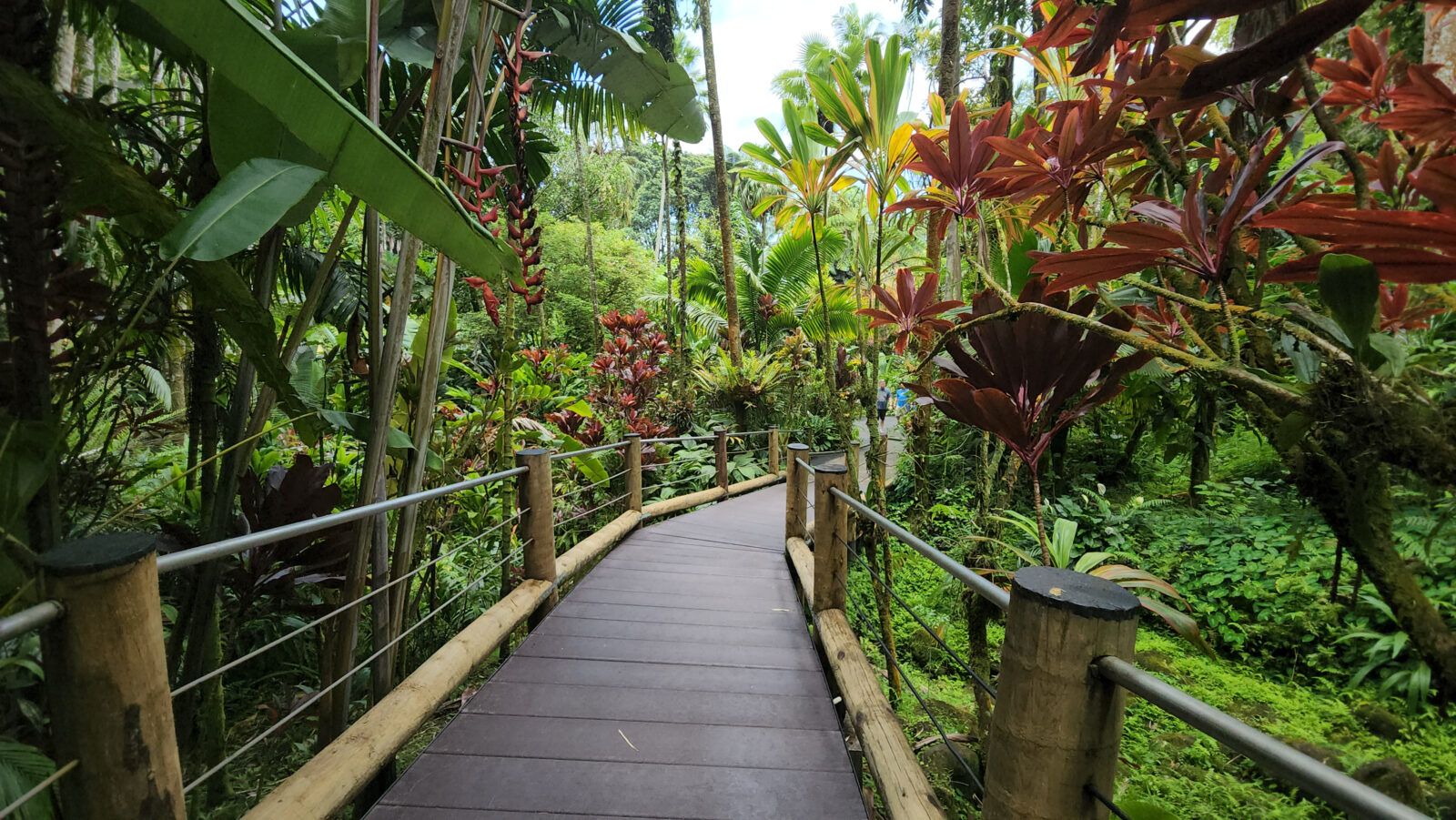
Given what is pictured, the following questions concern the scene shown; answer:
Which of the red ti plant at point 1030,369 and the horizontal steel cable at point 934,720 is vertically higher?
the red ti plant at point 1030,369

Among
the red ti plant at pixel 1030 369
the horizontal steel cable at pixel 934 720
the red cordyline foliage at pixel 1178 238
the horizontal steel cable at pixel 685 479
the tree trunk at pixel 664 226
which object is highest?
the tree trunk at pixel 664 226

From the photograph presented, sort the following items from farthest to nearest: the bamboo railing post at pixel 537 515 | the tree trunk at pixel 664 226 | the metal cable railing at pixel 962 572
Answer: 1. the tree trunk at pixel 664 226
2. the bamboo railing post at pixel 537 515
3. the metal cable railing at pixel 962 572

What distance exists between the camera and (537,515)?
263 cm

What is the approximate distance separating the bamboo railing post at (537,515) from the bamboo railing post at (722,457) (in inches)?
123

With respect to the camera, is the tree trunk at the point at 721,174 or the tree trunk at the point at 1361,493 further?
the tree trunk at the point at 721,174

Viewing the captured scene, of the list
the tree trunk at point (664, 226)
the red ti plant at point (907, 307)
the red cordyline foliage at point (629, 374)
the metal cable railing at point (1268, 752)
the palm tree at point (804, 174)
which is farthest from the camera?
the tree trunk at point (664, 226)

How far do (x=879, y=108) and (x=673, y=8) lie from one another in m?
6.06

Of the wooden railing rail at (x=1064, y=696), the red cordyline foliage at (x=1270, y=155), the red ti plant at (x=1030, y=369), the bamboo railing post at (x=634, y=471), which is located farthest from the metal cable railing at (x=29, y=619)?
the bamboo railing post at (x=634, y=471)

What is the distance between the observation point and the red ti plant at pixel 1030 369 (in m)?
1.33

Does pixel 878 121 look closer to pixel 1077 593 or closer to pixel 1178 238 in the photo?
pixel 1178 238

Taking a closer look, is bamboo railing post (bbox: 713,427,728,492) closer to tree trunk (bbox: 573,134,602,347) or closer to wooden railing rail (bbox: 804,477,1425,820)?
tree trunk (bbox: 573,134,602,347)

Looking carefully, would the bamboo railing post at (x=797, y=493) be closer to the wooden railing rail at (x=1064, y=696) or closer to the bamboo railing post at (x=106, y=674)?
the wooden railing rail at (x=1064, y=696)

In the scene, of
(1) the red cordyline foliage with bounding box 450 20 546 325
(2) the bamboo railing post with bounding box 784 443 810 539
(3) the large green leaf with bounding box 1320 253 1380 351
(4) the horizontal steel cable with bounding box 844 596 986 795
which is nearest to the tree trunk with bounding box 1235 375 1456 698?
(3) the large green leaf with bounding box 1320 253 1380 351

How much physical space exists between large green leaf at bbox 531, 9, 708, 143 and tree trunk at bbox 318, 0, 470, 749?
3.31 feet
